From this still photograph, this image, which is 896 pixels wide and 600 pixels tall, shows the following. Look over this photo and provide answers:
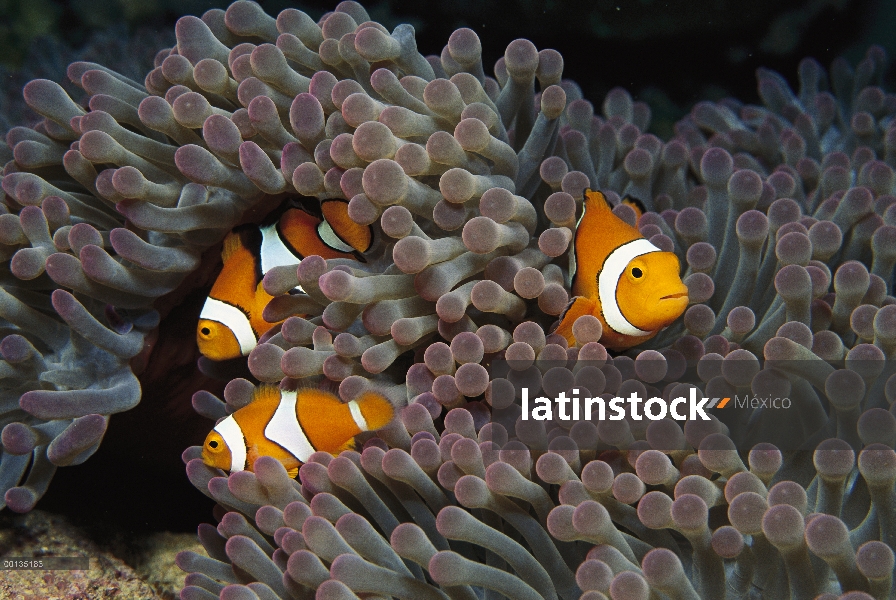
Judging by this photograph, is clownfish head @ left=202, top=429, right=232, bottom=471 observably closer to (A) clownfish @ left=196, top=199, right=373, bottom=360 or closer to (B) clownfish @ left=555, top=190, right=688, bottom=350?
(A) clownfish @ left=196, top=199, right=373, bottom=360

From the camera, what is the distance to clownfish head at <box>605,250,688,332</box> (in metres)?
1.22

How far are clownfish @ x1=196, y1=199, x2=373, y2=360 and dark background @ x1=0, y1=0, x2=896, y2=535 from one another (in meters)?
0.46

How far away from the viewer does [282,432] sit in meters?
1.38

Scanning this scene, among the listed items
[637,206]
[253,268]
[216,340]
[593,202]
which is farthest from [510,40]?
[216,340]

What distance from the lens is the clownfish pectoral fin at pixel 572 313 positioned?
4.27ft

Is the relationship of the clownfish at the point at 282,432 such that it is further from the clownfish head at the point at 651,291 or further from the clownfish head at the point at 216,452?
the clownfish head at the point at 651,291

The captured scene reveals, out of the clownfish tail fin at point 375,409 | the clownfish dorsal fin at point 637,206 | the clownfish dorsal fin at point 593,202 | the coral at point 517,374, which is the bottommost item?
the clownfish tail fin at point 375,409

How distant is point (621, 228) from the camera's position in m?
1.37

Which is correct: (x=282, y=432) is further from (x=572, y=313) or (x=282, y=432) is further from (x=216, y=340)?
(x=572, y=313)

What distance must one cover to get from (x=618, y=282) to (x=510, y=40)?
157cm

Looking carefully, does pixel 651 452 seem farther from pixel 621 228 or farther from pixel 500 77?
pixel 500 77

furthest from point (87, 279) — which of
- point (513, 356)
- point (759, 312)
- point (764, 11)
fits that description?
point (764, 11)

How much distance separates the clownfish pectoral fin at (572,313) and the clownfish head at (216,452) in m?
0.72

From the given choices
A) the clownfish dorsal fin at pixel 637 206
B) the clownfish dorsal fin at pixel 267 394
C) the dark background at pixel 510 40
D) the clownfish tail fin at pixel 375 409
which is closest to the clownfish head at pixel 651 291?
the clownfish dorsal fin at pixel 637 206
